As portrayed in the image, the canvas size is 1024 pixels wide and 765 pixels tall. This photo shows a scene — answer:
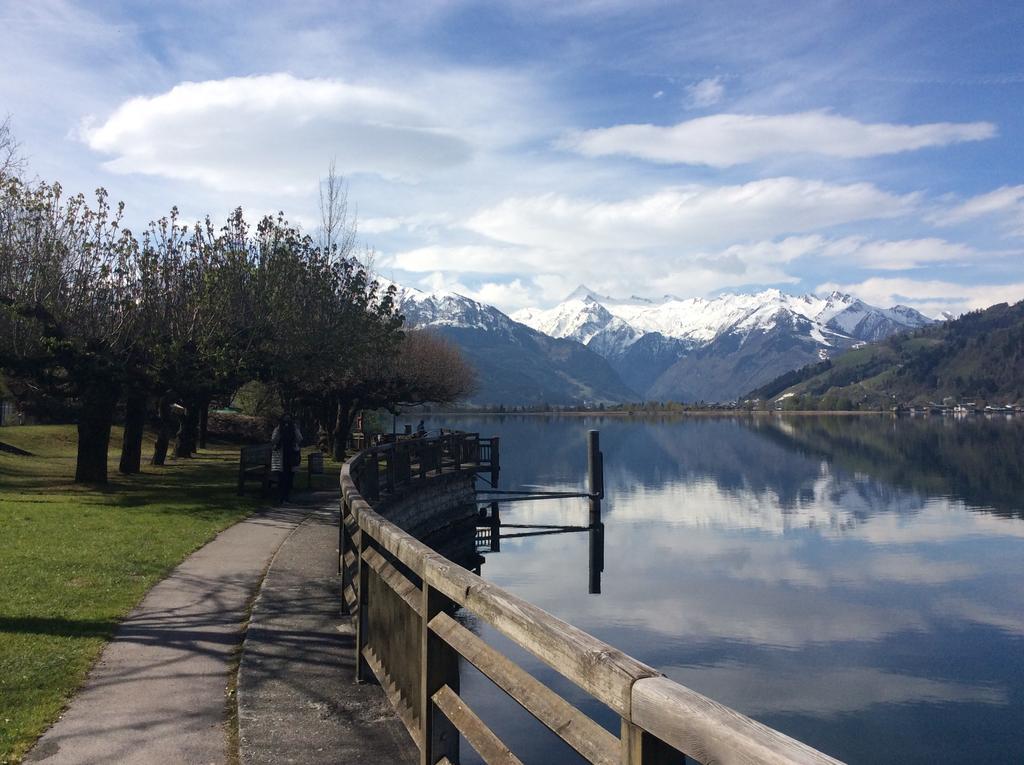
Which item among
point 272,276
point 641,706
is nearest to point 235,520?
point 272,276

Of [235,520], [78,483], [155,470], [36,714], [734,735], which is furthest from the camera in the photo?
[155,470]

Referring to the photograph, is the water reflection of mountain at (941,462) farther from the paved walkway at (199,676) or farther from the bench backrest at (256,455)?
the paved walkway at (199,676)

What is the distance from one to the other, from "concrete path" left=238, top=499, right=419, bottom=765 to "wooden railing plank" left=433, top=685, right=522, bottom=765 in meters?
1.63

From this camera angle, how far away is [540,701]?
11.7ft

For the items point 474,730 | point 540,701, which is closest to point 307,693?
point 474,730

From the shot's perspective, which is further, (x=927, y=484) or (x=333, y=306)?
(x=927, y=484)

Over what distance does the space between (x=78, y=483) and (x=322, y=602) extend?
17043 millimetres

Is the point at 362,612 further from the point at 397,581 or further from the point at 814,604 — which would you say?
the point at 814,604

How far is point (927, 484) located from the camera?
65.2 metres

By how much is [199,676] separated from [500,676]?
201 inches

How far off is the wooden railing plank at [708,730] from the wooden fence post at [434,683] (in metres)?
2.42

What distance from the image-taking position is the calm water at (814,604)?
17.4 metres

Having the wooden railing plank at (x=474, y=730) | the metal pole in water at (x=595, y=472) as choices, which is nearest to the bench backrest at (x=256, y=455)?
the metal pole in water at (x=595, y=472)

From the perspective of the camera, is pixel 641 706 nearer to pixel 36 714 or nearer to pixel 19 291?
pixel 36 714
